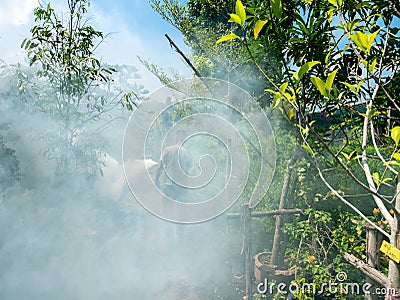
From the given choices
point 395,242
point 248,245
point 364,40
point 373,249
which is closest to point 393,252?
point 395,242

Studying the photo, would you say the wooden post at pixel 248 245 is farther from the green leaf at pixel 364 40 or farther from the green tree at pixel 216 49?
the green leaf at pixel 364 40

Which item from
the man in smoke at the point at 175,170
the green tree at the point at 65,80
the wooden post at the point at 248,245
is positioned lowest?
the wooden post at the point at 248,245

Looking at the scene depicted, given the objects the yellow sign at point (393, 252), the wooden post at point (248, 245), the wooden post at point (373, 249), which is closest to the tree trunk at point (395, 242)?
the yellow sign at point (393, 252)

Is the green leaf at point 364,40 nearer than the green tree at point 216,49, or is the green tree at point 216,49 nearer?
the green leaf at point 364,40

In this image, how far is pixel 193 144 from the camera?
189 inches

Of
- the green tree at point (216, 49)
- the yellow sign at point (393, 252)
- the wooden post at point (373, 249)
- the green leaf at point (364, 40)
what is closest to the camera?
the green leaf at point (364, 40)

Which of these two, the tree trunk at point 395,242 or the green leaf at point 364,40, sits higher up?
the green leaf at point 364,40

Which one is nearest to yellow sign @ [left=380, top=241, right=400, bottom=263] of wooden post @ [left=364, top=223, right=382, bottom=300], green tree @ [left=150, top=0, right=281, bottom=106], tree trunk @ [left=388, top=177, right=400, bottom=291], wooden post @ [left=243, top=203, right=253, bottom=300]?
tree trunk @ [left=388, top=177, right=400, bottom=291]

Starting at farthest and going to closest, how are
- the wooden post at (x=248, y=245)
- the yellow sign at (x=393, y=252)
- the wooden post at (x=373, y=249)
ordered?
the wooden post at (x=248, y=245)
the wooden post at (x=373, y=249)
the yellow sign at (x=393, y=252)

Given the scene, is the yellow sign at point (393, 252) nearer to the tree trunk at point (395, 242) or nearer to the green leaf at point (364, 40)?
the tree trunk at point (395, 242)

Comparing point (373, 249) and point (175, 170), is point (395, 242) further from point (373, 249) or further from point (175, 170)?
point (175, 170)

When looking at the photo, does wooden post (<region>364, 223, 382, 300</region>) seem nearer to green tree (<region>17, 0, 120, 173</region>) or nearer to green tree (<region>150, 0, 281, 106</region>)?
green tree (<region>150, 0, 281, 106</region>)

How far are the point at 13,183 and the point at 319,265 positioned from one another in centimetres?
302

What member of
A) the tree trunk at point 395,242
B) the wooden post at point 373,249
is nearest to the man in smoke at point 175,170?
the wooden post at point 373,249
